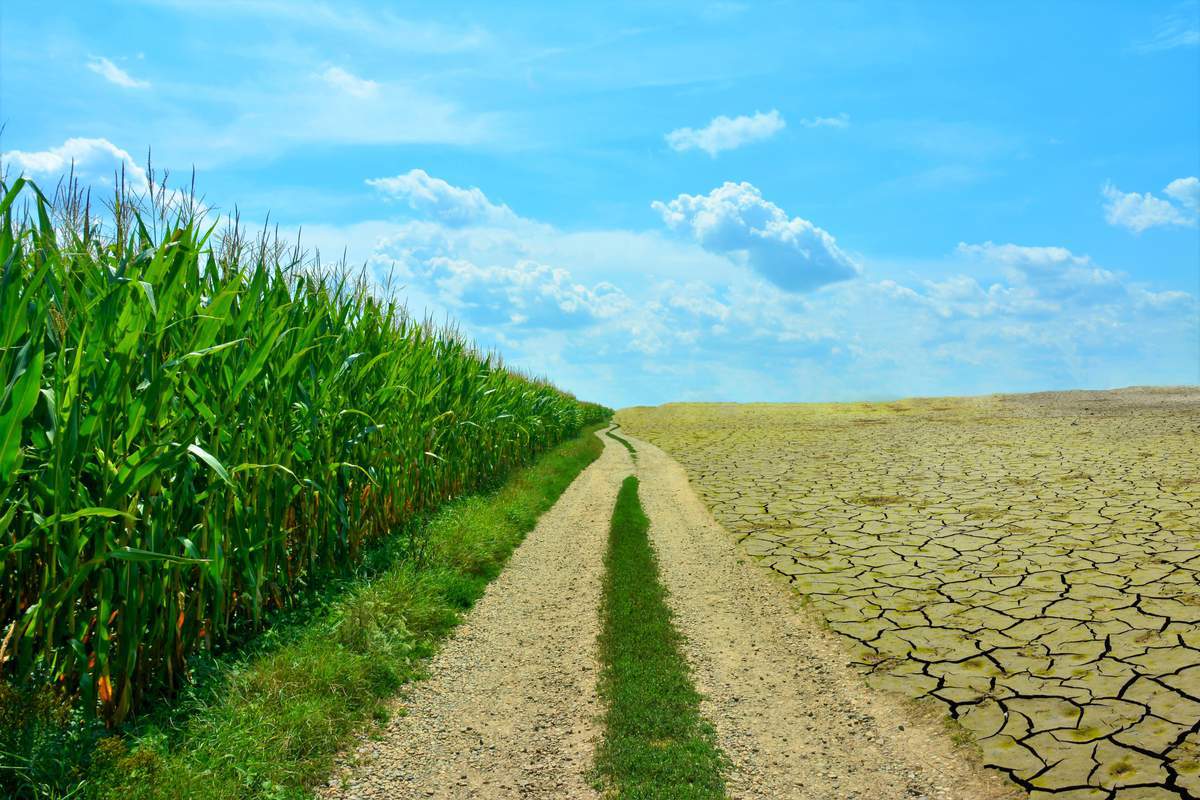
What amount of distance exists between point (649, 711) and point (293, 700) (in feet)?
7.39

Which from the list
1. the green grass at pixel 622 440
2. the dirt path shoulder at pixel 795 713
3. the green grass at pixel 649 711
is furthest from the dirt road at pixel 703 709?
the green grass at pixel 622 440

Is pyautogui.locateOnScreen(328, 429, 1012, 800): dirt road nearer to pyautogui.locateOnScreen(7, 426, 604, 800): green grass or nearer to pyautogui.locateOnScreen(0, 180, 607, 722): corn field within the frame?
pyautogui.locateOnScreen(7, 426, 604, 800): green grass

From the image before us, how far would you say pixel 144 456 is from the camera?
12.4 ft

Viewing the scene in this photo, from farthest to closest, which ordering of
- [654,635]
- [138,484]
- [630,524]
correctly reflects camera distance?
1. [630,524]
2. [654,635]
3. [138,484]

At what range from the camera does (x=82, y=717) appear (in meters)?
3.84

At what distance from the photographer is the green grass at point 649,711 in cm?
406

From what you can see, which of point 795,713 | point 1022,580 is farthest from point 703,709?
point 1022,580

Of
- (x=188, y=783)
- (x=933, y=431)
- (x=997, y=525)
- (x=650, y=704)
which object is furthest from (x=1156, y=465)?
(x=188, y=783)

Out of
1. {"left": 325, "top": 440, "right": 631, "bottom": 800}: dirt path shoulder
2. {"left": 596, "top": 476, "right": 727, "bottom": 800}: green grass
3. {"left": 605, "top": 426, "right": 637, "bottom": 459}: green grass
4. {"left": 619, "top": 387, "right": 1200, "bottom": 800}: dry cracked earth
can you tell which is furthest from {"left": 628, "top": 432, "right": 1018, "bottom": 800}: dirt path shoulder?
{"left": 605, "top": 426, "right": 637, "bottom": 459}: green grass

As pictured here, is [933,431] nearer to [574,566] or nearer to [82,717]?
[574,566]

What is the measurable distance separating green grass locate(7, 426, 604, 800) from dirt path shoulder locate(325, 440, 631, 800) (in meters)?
0.22

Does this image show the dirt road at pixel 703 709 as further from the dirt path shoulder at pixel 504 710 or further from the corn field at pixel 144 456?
the corn field at pixel 144 456

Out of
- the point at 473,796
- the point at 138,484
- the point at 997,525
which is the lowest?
the point at 473,796

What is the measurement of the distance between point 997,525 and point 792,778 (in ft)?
23.5
